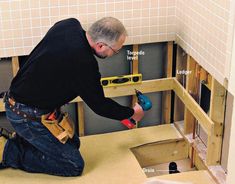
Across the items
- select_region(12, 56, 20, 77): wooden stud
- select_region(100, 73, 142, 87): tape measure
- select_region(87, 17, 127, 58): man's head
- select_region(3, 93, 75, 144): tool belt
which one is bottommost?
select_region(3, 93, 75, 144): tool belt

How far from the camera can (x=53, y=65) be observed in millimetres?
2654

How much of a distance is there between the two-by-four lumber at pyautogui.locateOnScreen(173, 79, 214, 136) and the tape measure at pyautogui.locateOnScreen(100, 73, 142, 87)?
0.29 meters

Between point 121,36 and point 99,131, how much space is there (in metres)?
1.13

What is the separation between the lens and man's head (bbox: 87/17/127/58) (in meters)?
2.55

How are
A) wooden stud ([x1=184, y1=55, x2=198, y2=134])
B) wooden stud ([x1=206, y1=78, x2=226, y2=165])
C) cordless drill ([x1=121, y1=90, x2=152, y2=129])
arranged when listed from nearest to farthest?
wooden stud ([x1=206, y1=78, x2=226, y2=165])
cordless drill ([x1=121, y1=90, x2=152, y2=129])
wooden stud ([x1=184, y1=55, x2=198, y2=134])

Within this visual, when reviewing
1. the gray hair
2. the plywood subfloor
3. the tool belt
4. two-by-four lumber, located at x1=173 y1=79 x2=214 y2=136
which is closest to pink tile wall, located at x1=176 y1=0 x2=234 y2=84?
two-by-four lumber, located at x1=173 y1=79 x2=214 y2=136

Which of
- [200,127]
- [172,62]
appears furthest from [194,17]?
[200,127]

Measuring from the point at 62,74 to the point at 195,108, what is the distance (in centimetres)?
95

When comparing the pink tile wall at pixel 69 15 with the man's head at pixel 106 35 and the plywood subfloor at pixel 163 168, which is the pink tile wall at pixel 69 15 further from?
the plywood subfloor at pixel 163 168

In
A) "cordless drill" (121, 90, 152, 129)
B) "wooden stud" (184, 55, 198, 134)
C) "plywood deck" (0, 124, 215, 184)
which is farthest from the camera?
"wooden stud" (184, 55, 198, 134)

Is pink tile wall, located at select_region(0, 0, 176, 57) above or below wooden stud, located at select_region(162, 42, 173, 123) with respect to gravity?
above

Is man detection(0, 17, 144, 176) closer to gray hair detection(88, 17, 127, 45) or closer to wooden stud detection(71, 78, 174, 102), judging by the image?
gray hair detection(88, 17, 127, 45)

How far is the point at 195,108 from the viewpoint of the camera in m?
3.10

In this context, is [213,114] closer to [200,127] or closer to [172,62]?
[200,127]
